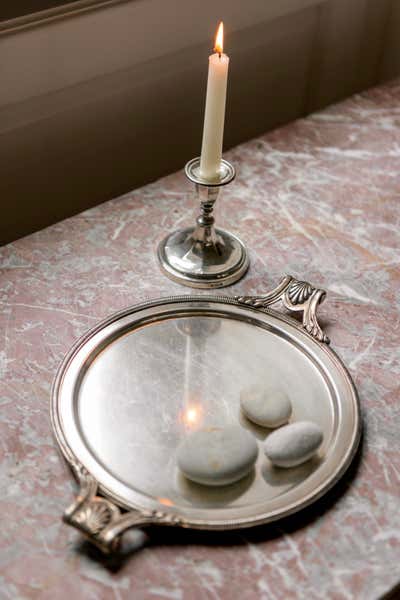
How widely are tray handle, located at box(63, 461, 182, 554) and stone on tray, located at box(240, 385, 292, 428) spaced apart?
0.39 ft

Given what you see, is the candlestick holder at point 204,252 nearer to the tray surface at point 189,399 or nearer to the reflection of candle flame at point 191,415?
the tray surface at point 189,399

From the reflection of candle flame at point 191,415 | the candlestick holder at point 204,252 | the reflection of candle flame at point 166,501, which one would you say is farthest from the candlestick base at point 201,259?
the reflection of candle flame at point 166,501

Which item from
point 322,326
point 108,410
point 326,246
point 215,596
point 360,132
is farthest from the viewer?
point 360,132

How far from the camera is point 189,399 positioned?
70 centimetres

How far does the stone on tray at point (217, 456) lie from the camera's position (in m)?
0.61

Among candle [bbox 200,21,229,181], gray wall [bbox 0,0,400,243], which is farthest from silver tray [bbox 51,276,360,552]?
gray wall [bbox 0,0,400,243]

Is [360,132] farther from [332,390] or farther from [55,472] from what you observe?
[55,472]

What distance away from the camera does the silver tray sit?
60 centimetres

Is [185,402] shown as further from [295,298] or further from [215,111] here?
[215,111]

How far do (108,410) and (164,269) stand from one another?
20 cm

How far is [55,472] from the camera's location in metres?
0.64

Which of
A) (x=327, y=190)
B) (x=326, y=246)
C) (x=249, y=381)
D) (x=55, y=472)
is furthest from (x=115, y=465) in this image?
(x=327, y=190)

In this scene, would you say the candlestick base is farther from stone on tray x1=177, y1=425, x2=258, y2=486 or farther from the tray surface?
stone on tray x1=177, y1=425, x2=258, y2=486

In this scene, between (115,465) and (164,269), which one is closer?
(115,465)
